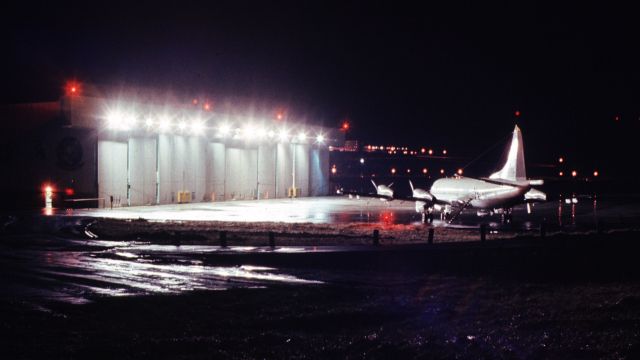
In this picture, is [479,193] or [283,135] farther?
[283,135]

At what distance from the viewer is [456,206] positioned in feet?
153

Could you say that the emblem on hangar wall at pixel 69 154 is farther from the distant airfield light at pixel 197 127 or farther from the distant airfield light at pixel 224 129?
the distant airfield light at pixel 224 129

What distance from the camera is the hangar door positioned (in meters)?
55.4

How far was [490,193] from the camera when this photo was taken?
42719 mm

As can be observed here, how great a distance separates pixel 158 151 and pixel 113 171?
658 centimetres

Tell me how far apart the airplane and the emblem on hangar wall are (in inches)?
1007

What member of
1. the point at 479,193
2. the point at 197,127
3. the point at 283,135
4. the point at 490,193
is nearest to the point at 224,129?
the point at 197,127

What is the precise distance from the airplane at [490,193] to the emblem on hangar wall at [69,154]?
2557 centimetres

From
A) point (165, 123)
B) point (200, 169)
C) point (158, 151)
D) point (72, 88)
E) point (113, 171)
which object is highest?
point (72, 88)

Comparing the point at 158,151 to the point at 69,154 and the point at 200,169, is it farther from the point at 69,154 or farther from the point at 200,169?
the point at 69,154

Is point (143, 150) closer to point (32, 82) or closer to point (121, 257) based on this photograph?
point (32, 82)

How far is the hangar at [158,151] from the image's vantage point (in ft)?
173

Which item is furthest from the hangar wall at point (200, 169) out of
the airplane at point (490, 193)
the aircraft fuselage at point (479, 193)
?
the aircraft fuselage at point (479, 193)

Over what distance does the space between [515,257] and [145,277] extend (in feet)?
42.8
